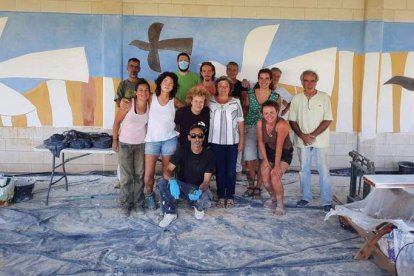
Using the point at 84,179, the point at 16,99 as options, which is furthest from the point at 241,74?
the point at 16,99

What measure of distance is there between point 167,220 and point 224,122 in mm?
1143

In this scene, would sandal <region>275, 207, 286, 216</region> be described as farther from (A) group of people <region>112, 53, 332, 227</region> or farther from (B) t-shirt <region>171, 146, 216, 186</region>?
(B) t-shirt <region>171, 146, 216, 186</region>

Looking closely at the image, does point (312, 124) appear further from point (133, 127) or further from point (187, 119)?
point (133, 127)

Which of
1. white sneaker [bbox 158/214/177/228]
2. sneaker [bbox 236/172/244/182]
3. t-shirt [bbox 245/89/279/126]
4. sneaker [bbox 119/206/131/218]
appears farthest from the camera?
sneaker [bbox 236/172/244/182]

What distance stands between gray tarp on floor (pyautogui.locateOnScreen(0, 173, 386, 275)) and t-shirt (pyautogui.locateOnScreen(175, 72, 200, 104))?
1.23m

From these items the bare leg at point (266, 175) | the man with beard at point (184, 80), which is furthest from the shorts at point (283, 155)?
the man with beard at point (184, 80)

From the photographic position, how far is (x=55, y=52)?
19.8 feet

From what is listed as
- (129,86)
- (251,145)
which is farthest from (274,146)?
(129,86)

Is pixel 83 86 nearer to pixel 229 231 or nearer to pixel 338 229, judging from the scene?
pixel 229 231

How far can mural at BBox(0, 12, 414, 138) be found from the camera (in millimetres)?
6016

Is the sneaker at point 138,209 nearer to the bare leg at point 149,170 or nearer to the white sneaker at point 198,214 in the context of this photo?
the bare leg at point 149,170

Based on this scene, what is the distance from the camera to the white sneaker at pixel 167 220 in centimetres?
428

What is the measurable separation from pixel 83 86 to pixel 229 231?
3.15m

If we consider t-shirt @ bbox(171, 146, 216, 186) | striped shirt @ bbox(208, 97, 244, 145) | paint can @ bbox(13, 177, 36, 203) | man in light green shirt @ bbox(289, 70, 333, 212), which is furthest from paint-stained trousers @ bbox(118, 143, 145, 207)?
man in light green shirt @ bbox(289, 70, 333, 212)
